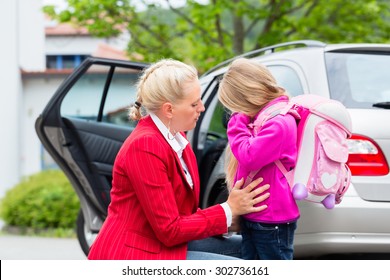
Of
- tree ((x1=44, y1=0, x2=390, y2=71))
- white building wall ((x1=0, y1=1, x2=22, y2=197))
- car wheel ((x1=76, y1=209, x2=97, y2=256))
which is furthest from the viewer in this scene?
white building wall ((x1=0, y1=1, x2=22, y2=197))

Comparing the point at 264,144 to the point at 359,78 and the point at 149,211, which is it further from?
the point at 359,78

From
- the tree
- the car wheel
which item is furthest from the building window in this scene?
the car wheel

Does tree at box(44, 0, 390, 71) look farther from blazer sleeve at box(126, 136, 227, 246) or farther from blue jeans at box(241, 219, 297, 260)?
blazer sleeve at box(126, 136, 227, 246)

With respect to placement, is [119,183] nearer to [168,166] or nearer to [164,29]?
[168,166]

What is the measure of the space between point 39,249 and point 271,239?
7576mm

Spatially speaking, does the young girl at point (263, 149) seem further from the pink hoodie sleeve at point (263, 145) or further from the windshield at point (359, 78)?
the windshield at point (359, 78)

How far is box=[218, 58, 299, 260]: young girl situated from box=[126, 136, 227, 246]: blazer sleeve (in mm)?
297

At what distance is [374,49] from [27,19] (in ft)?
74.6

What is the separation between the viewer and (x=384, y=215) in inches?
187

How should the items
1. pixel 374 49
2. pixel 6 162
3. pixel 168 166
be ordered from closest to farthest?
pixel 168 166, pixel 374 49, pixel 6 162

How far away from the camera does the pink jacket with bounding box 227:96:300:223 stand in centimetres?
355

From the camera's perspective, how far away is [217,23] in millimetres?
16453

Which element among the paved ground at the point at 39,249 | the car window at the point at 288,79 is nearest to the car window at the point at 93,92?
the car window at the point at 288,79

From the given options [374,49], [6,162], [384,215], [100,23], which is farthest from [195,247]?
[6,162]
